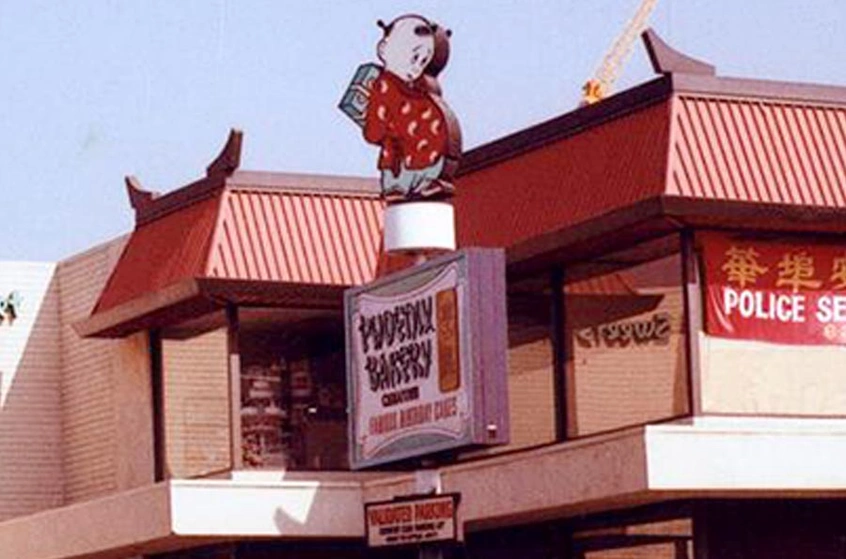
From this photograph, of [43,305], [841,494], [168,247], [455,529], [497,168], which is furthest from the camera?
[43,305]

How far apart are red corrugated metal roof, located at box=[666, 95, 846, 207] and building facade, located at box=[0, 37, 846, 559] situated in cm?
3

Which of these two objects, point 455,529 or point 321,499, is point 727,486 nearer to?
point 455,529

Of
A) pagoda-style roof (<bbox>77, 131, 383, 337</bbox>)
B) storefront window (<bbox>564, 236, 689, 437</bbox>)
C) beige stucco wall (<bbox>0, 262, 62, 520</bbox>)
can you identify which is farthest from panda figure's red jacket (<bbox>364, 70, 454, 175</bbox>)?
beige stucco wall (<bbox>0, 262, 62, 520</bbox>)

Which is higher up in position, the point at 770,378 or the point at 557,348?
the point at 557,348

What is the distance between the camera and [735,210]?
30.9m

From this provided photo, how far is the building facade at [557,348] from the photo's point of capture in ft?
102

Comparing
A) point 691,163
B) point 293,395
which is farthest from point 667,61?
point 293,395

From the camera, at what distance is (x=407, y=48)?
31.4 m

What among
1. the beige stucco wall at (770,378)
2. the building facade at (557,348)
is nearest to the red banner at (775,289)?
the building facade at (557,348)

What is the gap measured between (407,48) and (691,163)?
364 cm

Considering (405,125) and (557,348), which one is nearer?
(405,125)

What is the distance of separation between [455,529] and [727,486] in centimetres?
337

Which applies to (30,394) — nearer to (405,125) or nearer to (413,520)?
(405,125)

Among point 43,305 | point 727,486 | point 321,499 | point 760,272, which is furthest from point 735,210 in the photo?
point 43,305
